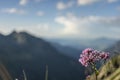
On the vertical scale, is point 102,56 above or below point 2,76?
above

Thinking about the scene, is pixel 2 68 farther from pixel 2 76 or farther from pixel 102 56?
pixel 102 56

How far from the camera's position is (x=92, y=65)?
1381 cm

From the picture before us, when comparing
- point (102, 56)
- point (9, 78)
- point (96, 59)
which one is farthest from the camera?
point (102, 56)

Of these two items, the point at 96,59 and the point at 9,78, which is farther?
the point at 96,59

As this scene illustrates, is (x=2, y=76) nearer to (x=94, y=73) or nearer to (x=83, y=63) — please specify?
(x=83, y=63)

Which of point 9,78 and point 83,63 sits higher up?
point 83,63

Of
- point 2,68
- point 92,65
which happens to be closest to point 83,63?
point 92,65

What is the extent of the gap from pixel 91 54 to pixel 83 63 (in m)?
0.53

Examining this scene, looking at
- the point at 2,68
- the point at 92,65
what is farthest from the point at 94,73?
the point at 2,68

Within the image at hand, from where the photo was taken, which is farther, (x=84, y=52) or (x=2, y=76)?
(x=84, y=52)

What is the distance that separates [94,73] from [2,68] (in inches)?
228

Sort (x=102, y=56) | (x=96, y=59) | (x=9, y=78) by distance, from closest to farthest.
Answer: (x=9, y=78) < (x=96, y=59) < (x=102, y=56)

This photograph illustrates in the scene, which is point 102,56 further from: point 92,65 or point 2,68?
point 2,68

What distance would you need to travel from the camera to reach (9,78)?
9.18m
